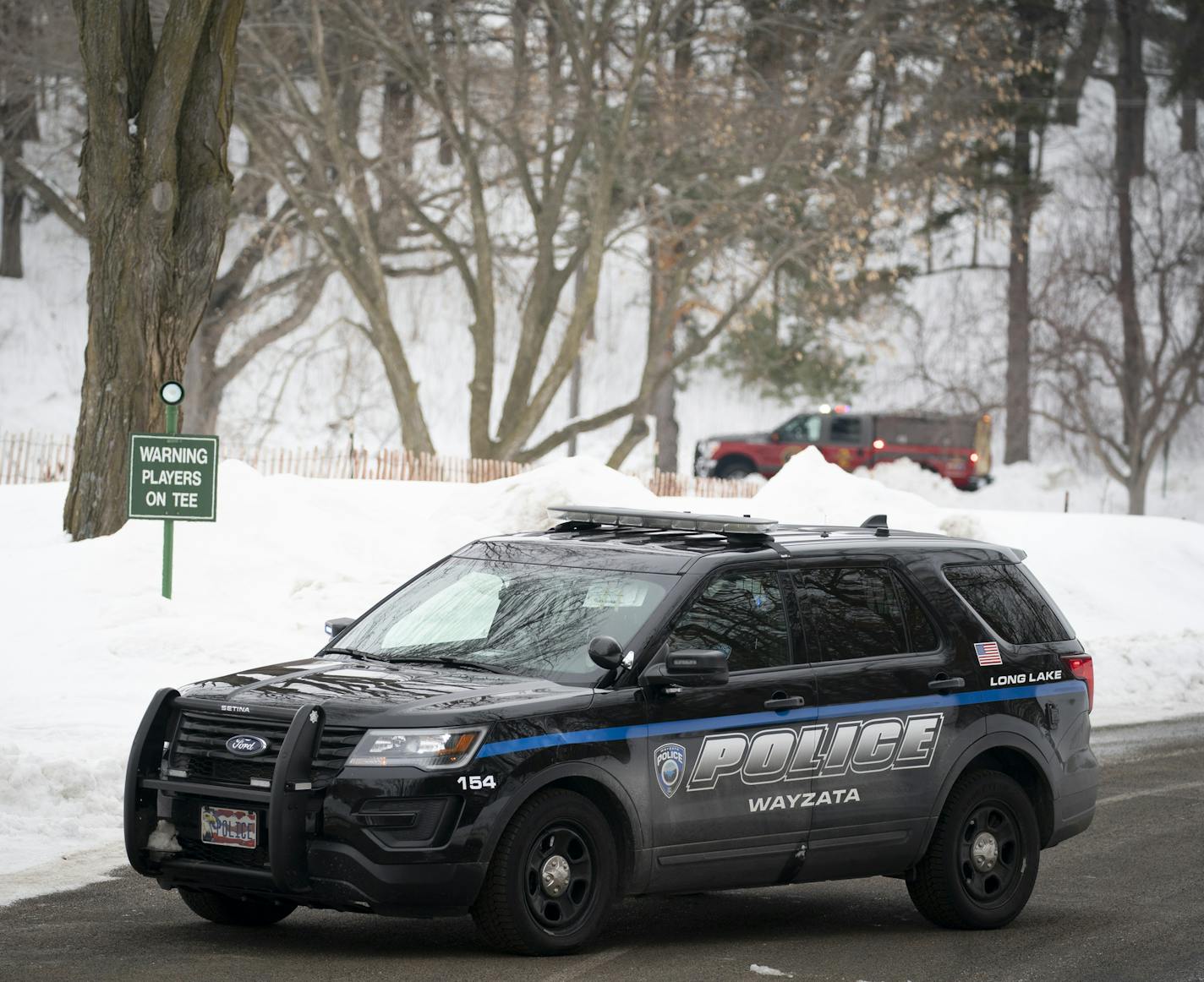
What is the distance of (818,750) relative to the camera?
7.32m

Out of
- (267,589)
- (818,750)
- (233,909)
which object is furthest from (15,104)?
(818,750)

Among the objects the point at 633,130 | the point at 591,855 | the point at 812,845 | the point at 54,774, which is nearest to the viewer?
the point at 591,855

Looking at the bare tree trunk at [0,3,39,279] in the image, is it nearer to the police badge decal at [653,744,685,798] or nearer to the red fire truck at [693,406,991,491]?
the red fire truck at [693,406,991,491]

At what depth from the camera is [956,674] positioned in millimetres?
7828

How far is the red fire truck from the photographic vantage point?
42.2 meters

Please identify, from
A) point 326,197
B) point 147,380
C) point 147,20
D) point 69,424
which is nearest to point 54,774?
point 147,380

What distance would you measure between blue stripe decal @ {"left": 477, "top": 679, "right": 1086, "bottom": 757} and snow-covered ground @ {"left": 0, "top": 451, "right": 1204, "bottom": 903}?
2.78 m

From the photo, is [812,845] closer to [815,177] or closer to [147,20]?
[147,20]

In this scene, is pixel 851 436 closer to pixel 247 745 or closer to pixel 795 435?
pixel 795 435

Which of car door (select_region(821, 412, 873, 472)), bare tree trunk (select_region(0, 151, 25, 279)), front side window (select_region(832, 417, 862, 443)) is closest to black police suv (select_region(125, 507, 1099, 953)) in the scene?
car door (select_region(821, 412, 873, 472))

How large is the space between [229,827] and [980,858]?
345cm

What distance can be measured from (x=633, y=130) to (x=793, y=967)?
81.7 ft

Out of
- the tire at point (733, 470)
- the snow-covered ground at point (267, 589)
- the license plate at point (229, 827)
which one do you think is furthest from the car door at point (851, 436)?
the license plate at point (229, 827)

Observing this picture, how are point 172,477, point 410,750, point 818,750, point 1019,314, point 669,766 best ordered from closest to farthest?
point 410,750 < point 669,766 < point 818,750 < point 172,477 < point 1019,314
